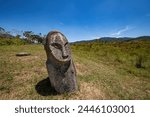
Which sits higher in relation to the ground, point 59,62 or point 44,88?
point 59,62

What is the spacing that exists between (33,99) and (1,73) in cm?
360

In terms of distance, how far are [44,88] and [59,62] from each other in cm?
185

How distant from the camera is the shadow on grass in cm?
849

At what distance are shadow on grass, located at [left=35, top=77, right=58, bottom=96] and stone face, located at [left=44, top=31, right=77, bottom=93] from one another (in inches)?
16.4

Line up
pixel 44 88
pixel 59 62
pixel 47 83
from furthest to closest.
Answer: pixel 47 83
pixel 44 88
pixel 59 62

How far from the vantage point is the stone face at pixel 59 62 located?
7.86 metres

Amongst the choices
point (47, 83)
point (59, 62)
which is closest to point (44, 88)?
point (47, 83)

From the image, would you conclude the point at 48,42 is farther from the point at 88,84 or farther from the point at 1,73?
the point at 1,73

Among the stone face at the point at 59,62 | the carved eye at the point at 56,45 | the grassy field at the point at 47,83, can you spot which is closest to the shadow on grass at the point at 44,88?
the grassy field at the point at 47,83

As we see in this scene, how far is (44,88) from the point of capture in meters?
8.98

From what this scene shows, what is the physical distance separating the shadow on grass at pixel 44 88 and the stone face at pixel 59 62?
0.42m

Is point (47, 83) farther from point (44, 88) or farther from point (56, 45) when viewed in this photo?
point (56, 45)

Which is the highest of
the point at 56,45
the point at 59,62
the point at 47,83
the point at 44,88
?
the point at 56,45

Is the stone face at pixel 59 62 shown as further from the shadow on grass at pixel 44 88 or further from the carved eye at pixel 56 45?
the shadow on grass at pixel 44 88
